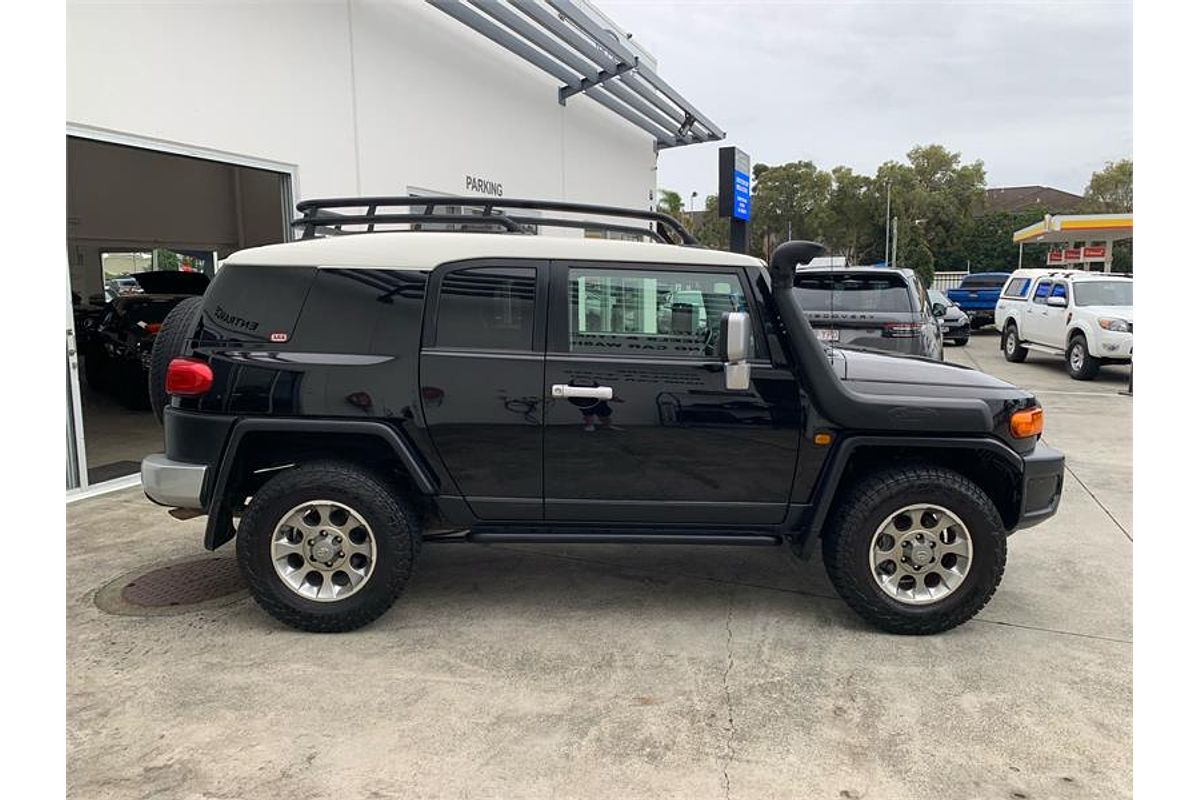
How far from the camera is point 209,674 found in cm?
350

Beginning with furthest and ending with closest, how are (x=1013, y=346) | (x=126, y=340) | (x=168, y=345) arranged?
1. (x=1013, y=346)
2. (x=126, y=340)
3. (x=168, y=345)

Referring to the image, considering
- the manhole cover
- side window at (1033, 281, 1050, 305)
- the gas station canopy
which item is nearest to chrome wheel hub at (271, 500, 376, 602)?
the manhole cover

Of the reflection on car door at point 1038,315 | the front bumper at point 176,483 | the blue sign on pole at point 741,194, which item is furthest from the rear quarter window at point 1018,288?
the front bumper at point 176,483

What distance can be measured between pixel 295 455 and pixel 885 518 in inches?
115

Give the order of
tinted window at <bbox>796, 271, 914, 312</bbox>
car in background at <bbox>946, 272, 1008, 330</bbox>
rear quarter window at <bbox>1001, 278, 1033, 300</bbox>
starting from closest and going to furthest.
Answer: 1. tinted window at <bbox>796, 271, 914, 312</bbox>
2. rear quarter window at <bbox>1001, 278, 1033, 300</bbox>
3. car in background at <bbox>946, 272, 1008, 330</bbox>

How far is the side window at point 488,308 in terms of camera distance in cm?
384

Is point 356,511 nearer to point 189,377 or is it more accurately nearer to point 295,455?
point 295,455

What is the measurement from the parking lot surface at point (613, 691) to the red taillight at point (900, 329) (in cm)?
328

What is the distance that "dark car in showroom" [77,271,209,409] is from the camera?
10.4 m

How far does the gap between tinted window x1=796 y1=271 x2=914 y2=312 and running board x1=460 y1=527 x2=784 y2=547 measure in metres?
4.81

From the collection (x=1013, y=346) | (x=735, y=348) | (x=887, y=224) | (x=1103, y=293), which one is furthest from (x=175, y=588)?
(x=887, y=224)

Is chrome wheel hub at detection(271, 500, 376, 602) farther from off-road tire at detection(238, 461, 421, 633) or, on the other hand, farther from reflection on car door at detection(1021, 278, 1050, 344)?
reflection on car door at detection(1021, 278, 1050, 344)

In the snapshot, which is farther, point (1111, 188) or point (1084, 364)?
point (1111, 188)

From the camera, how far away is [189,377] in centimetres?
383
